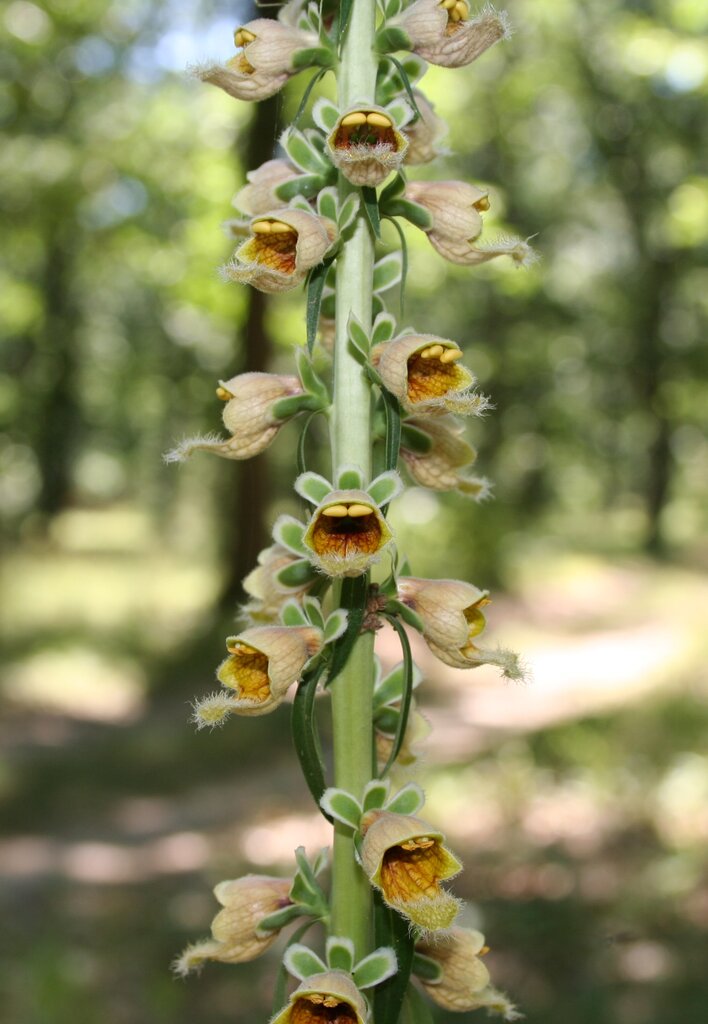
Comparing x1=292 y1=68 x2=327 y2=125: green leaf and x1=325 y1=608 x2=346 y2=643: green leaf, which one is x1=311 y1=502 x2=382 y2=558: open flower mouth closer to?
x1=325 y1=608 x2=346 y2=643: green leaf

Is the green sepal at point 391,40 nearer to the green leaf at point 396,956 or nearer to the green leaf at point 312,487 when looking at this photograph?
the green leaf at point 312,487

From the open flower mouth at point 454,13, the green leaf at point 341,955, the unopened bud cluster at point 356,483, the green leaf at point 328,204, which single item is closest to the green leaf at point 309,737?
the unopened bud cluster at point 356,483

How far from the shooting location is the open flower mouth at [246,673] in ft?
6.38

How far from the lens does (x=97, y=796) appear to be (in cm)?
1159

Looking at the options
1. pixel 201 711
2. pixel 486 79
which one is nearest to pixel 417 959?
pixel 201 711

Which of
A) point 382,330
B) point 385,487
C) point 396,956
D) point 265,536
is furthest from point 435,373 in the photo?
point 265,536

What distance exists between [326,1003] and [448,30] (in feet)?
5.85

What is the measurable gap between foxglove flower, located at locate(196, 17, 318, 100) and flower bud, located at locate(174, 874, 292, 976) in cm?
158

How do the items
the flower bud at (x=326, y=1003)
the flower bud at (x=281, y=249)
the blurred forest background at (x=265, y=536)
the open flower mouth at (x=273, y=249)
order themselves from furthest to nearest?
the blurred forest background at (x=265, y=536) < the open flower mouth at (x=273, y=249) < the flower bud at (x=281, y=249) < the flower bud at (x=326, y=1003)

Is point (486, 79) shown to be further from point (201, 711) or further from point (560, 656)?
point (201, 711)

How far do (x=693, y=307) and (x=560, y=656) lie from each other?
55.9ft

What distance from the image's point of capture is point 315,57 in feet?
6.84

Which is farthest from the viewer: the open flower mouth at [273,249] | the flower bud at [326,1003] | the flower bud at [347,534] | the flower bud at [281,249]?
the open flower mouth at [273,249]

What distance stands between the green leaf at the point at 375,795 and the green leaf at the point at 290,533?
453mm
